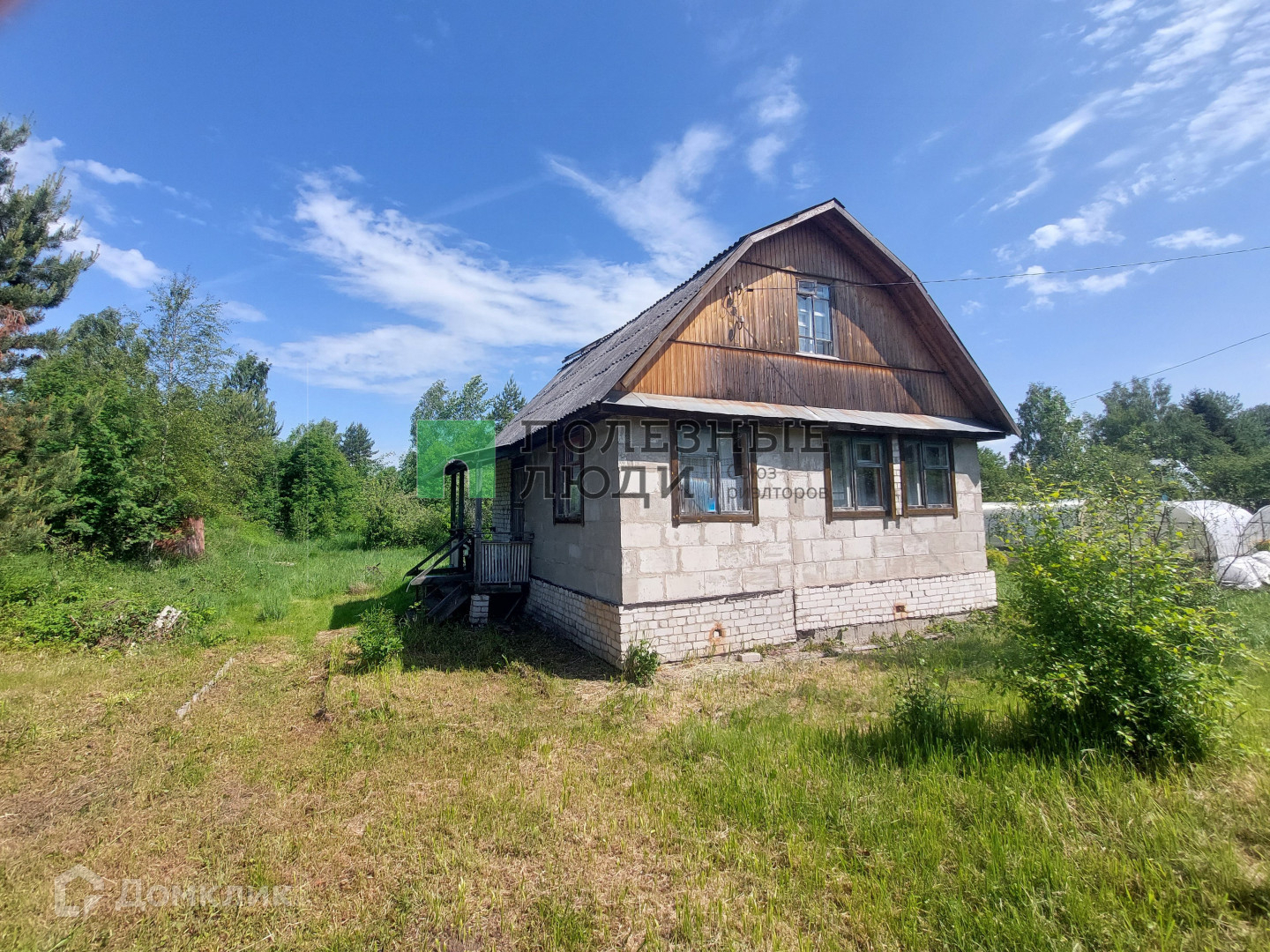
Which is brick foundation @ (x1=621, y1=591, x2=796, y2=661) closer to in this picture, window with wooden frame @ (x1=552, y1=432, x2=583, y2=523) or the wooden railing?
window with wooden frame @ (x1=552, y1=432, x2=583, y2=523)

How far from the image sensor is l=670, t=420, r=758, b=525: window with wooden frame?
8.09 m

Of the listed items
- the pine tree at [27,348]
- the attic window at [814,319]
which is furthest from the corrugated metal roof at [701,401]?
the pine tree at [27,348]

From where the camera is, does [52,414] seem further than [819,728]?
Yes

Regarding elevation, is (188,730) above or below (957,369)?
below

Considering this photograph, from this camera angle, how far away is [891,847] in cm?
349

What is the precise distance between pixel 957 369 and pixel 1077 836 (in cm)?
927

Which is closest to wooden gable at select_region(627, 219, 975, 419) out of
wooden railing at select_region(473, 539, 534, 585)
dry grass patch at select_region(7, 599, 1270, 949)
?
dry grass patch at select_region(7, 599, 1270, 949)

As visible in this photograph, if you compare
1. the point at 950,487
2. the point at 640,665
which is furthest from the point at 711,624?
the point at 950,487

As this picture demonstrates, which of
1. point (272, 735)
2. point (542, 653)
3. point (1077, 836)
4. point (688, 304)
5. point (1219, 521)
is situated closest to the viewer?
point (1077, 836)

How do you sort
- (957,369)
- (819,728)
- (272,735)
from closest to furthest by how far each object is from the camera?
(819,728) < (272,735) < (957,369)

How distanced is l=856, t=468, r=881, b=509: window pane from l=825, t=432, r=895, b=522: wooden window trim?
0.10 metres

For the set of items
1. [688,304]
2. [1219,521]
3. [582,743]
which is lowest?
[582,743]

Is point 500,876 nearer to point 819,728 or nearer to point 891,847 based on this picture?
point 891,847

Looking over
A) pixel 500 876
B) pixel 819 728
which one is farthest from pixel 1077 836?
pixel 500 876
